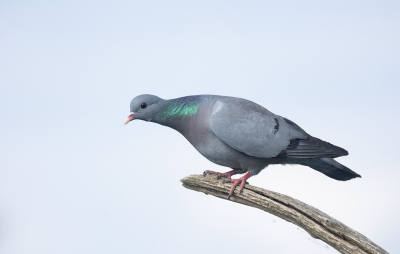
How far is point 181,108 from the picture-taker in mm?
6598

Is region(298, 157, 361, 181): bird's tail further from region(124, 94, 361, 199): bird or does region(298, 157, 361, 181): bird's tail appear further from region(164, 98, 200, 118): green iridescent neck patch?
region(164, 98, 200, 118): green iridescent neck patch

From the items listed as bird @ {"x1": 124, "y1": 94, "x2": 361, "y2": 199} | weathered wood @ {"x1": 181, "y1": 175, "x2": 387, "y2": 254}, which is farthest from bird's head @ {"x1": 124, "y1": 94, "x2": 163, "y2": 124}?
weathered wood @ {"x1": 181, "y1": 175, "x2": 387, "y2": 254}

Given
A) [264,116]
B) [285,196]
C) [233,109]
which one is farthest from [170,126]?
[285,196]

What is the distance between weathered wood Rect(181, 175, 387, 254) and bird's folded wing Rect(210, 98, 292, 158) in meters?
0.58

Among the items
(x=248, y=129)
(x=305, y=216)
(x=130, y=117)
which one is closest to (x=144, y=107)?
(x=130, y=117)

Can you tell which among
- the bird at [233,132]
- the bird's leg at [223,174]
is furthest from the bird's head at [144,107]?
the bird's leg at [223,174]

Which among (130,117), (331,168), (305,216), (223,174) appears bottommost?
(305,216)

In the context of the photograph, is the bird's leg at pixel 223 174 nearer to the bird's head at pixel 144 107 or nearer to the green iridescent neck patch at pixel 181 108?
the green iridescent neck patch at pixel 181 108

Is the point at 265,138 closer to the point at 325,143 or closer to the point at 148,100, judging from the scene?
the point at 325,143

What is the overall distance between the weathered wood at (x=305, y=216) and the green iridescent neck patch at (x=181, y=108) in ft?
3.53

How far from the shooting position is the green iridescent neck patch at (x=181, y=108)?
21.5 feet

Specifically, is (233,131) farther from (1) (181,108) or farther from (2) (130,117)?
(2) (130,117)

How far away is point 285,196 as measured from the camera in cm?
656

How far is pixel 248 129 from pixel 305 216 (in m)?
1.42
